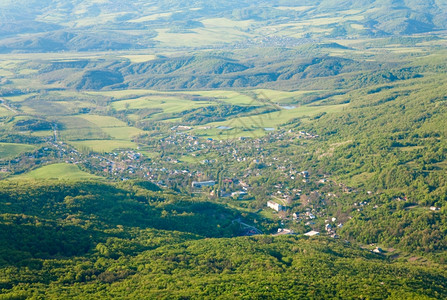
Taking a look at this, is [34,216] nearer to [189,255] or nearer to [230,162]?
[189,255]

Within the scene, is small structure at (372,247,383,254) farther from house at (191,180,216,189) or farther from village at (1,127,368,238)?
house at (191,180,216,189)

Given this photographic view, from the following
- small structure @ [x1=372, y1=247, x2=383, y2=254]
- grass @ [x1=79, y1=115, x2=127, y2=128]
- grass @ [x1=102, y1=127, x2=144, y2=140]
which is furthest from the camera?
grass @ [x1=79, y1=115, x2=127, y2=128]

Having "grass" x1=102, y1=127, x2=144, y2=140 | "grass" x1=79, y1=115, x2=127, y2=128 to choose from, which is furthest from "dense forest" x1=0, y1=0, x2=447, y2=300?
"grass" x1=79, y1=115, x2=127, y2=128

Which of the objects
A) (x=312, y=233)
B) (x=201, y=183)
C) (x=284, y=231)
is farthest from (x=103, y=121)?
(x=312, y=233)

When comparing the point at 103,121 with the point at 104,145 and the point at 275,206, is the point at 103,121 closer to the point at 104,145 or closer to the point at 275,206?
the point at 104,145

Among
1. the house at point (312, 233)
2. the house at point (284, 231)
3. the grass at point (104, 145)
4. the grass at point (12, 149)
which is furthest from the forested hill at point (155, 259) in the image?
the grass at point (104, 145)
